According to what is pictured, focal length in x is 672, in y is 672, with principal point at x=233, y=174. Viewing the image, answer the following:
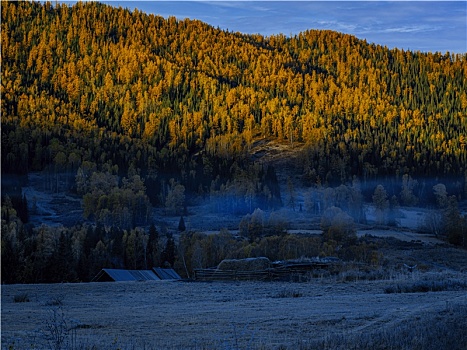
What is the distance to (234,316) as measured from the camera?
1939 centimetres

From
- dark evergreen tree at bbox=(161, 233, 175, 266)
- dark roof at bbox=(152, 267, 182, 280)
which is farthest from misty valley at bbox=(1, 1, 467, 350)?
dark roof at bbox=(152, 267, 182, 280)

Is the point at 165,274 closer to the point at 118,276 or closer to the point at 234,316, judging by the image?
the point at 118,276

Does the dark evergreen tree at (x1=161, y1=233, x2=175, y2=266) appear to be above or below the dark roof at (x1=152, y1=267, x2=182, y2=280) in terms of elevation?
below

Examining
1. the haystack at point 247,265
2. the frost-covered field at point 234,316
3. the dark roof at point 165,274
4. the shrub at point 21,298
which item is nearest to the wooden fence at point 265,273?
the haystack at point 247,265

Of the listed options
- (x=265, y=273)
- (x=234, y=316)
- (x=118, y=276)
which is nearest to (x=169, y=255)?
(x=118, y=276)

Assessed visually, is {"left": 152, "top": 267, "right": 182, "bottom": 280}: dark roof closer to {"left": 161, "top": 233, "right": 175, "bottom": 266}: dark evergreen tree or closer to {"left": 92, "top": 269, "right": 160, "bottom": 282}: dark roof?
{"left": 92, "top": 269, "right": 160, "bottom": 282}: dark roof

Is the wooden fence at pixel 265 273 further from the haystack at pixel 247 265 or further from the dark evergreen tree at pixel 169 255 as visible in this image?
the dark evergreen tree at pixel 169 255

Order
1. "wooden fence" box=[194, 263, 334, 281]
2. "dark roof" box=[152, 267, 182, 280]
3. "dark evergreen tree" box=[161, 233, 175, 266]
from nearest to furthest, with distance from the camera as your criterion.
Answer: "wooden fence" box=[194, 263, 334, 281], "dark roof" box=[152, 267, 182, 280], "dark evergreen tree" box=[161, 233, 175, 266]

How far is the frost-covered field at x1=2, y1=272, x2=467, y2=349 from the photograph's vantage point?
14.4 metres

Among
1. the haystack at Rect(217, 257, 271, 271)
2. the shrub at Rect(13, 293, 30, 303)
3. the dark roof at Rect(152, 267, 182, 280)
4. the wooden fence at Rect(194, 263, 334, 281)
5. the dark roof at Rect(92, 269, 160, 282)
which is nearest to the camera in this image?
the shrub at Rect(13, 293, 30, 303)

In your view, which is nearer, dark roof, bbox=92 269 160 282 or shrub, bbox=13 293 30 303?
shrub, bbox=13 293 30 303

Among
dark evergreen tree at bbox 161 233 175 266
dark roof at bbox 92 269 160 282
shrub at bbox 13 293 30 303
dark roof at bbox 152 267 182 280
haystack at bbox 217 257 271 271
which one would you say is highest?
shrub at bbox 13 293 30 303

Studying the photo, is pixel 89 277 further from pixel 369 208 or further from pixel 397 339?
pixel 369 208

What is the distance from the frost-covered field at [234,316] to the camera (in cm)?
1438
